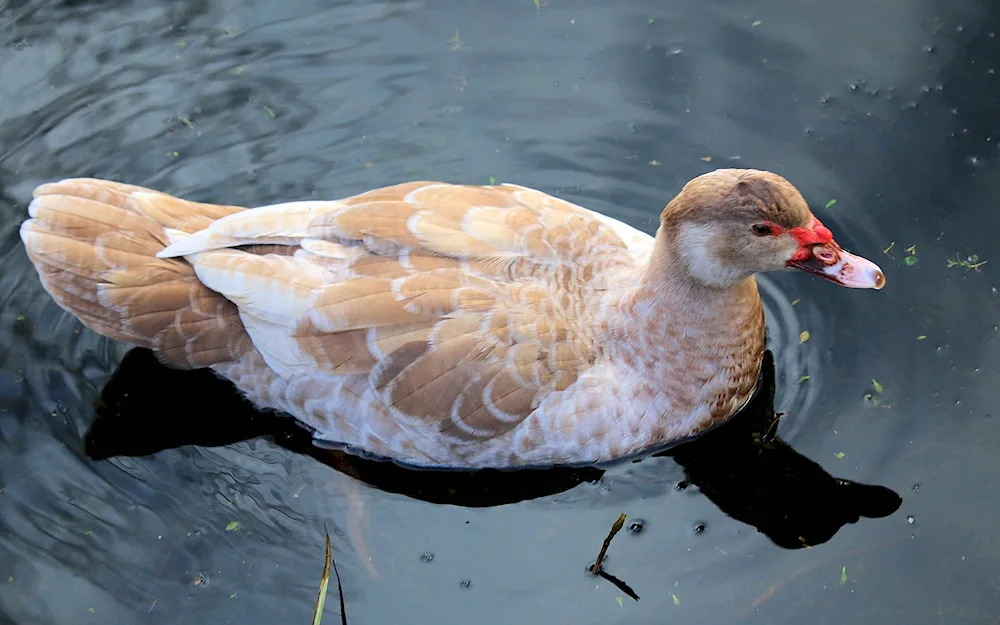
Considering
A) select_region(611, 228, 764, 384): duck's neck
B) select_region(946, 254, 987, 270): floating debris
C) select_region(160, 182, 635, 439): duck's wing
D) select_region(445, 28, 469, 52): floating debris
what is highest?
select_region(445, 28, 469, 52): floating debris

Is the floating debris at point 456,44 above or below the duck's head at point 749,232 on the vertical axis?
above

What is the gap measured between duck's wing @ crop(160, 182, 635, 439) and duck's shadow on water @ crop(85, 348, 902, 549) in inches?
19.5

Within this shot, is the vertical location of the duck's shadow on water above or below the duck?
below

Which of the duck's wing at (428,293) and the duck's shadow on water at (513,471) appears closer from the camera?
the duck's wing at (428,293)

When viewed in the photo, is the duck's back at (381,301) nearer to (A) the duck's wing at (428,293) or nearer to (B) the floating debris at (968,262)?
(A) the duck's wing at (428,293)

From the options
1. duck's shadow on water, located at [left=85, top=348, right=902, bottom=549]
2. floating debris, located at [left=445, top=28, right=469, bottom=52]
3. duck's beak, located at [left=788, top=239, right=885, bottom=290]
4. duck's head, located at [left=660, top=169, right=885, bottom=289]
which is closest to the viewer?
duck's head, located at [left=660, top=169, right=885, bottom=289]

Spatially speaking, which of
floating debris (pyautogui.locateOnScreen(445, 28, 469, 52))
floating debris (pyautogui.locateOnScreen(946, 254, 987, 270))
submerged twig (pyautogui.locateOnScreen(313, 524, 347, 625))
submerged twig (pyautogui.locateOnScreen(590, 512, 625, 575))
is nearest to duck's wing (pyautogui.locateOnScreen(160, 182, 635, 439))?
submerged twig (pyautogui.locateOnScreen(590, 512, 625, 575))

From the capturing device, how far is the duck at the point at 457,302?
4727 millimetres

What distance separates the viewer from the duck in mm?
4727

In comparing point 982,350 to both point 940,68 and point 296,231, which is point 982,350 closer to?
point 940,68

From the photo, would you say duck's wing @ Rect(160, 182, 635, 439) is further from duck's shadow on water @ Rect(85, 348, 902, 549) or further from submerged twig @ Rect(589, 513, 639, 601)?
submerged twig @ Rect(589, 513, 639, 601)

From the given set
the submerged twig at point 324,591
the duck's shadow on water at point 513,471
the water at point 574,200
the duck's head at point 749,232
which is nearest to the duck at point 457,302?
the duck's head at point 749,232

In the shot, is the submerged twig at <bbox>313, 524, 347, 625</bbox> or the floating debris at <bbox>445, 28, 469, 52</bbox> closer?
the submerged twig at <bbox>313, 524, 347, 625</bbox>

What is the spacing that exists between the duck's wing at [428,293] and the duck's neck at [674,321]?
188 mm
